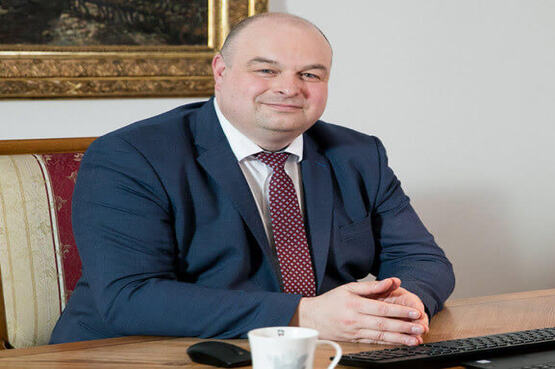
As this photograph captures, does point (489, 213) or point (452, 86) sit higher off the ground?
point (452, 86)

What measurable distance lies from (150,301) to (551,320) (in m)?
0.86

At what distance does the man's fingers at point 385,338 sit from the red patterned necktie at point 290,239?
35cm

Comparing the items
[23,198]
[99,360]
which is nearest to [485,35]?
[23,198]

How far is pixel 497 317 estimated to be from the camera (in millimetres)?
1727

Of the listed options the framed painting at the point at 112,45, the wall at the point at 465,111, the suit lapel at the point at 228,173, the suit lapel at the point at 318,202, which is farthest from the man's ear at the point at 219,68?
the wall at the point at 465,111

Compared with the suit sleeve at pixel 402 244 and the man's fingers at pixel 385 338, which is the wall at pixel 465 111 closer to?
the suit sleeve at pixel 402 244

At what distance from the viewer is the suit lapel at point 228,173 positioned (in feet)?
5.95

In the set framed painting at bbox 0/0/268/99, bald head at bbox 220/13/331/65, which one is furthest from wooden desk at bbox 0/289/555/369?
framed painting at bbox 0/0/268/99

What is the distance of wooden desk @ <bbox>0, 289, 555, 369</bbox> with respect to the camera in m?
1.36

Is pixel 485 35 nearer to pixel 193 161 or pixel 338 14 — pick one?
pixel 338 14

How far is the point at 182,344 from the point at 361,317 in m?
0.34

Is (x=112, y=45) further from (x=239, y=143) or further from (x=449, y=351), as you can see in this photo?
(x=449, y=351)

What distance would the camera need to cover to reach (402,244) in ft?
6.75

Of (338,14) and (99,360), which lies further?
(338,14)
